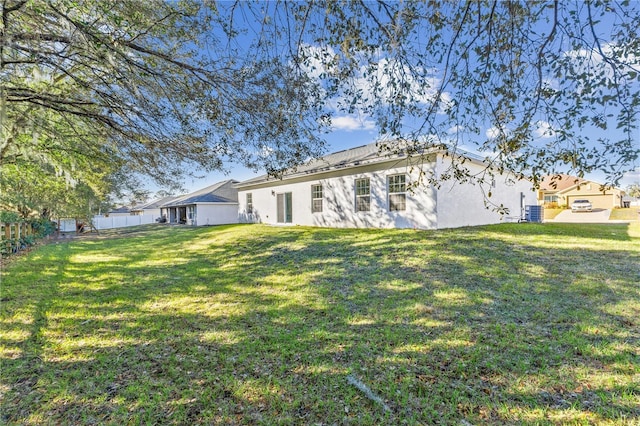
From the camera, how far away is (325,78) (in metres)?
4.28

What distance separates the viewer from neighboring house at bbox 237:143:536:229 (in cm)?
1102

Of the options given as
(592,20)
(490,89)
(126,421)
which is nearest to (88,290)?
(126,421)

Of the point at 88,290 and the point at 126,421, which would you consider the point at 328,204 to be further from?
the point at 126,421

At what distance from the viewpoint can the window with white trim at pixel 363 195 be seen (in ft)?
42.3

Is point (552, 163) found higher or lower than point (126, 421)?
higher

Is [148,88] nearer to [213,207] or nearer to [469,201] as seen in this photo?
[469,201]

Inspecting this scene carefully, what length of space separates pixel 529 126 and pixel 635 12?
1173mm

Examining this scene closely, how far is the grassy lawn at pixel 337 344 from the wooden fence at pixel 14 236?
390cm

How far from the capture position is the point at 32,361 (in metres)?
3.29

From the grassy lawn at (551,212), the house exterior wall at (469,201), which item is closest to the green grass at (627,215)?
the grassy lawn at (551,212)

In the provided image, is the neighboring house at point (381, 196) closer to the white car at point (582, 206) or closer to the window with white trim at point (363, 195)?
the window with white trim at point (363, 195)

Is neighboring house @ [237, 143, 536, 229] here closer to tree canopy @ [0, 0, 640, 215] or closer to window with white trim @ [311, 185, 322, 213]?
window with white trim @ [311, 185, 322, 213]

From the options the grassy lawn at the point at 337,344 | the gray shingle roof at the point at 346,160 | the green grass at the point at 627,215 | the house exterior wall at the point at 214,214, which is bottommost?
the grassy lawn at the point at 337,344

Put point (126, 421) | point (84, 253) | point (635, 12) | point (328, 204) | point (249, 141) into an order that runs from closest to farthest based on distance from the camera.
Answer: point (126, 421), point (635, 12), point (249, 141), point (84, 253), point (328, 204)
